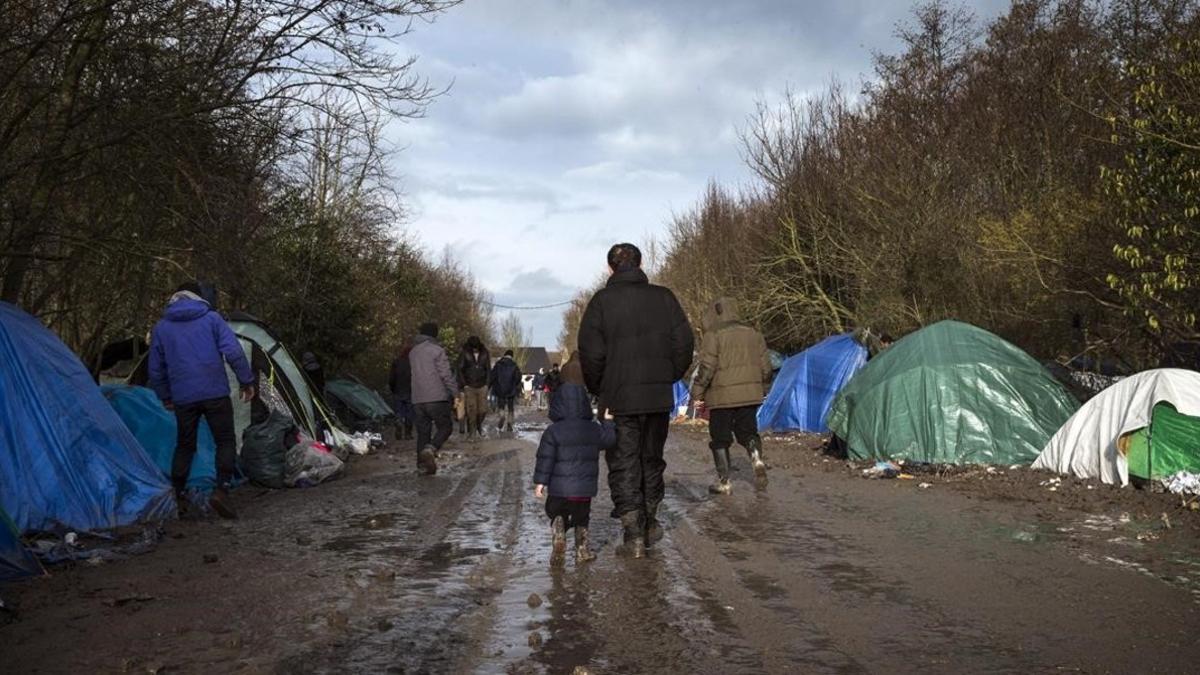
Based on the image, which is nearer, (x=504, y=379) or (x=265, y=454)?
(x=265, y=454)

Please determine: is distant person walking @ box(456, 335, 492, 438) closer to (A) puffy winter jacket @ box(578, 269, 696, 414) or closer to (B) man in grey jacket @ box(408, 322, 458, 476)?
(B) man in grey jacket @ box(408, 322, 458, 476)

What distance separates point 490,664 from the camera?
466 cm

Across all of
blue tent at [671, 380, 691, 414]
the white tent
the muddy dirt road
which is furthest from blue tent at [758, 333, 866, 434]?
the muddy dirt road

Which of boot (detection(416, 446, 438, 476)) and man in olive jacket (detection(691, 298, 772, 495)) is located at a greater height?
man in olive jacket (detection(691, 298, 772, 495))

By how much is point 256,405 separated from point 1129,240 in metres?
11.7

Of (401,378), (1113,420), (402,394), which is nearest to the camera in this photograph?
(1113,420)

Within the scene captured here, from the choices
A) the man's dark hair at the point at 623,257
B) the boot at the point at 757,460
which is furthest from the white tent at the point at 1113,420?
the man's dark hair at the point at 623,257

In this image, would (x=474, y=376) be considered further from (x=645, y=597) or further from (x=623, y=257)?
(x=645, y=597)

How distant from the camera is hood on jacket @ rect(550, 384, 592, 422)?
7574 mm

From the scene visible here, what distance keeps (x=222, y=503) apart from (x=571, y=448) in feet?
11.8

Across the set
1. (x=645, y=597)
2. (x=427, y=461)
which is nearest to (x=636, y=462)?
(x=645, y=597)

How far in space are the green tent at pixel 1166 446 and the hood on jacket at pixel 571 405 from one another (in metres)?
6.19

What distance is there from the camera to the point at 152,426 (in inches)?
420

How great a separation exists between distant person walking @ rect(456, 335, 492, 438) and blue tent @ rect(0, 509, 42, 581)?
1463 cm
